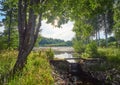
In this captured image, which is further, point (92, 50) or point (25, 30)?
point (92, 50)

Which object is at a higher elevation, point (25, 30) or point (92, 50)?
point (25, 30)

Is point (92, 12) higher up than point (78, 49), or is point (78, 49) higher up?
point (92, 12)

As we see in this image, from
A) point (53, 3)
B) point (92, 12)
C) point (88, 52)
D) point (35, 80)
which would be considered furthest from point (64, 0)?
point (88, 52)

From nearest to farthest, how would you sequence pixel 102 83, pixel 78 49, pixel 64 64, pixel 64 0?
pixel 64 0 → pixel 102 83 → pixel 64 64 → pixel 78 49

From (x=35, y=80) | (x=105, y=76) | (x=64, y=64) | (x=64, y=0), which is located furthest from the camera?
(x=64, y=64)

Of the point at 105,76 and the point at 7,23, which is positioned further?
the point at 7,23

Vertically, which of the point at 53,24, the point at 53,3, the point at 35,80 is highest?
the point at 53,3

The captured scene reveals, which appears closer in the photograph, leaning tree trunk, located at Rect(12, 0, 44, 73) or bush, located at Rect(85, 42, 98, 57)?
leaning tree trunk, located at Rect(12, 0, 44, 73)

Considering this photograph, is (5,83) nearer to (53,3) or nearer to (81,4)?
(53,3)

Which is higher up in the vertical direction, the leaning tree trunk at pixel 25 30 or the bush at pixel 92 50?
the leaning tree trunk at pixel 25 30

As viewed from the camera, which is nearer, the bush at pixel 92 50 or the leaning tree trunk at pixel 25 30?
→ the leaning tree trunk at pixel 25 30

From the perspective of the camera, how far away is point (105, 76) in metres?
20.4

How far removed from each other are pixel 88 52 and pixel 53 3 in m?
22.1

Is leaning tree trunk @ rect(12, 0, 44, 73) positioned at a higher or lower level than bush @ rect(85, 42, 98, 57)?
higher
